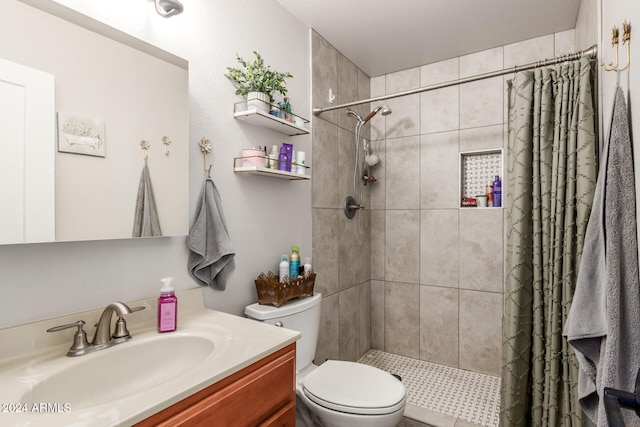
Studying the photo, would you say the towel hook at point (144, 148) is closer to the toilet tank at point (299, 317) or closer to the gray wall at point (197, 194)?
the gray wall at point (197, 194)

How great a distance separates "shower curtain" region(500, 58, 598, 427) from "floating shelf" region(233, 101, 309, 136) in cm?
108

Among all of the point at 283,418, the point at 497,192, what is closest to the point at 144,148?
the point at 283,418

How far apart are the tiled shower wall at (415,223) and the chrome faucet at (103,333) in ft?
3.94

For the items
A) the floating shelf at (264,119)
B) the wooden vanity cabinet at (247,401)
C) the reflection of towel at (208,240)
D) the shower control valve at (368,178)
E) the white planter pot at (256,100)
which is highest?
the white planter pot at (256,100)

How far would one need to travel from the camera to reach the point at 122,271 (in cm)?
115

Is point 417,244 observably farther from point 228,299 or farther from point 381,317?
point 228,299

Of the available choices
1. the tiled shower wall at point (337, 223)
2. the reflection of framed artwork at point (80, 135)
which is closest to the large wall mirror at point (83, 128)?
the reflection of framed artwork at point (80, 135)

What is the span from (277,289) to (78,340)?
0.76 m

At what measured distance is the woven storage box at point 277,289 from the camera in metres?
1.54

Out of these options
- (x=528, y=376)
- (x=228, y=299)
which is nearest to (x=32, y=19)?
(x=228, y=299)

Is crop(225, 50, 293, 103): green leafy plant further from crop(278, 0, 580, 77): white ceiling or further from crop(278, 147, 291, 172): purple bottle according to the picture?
crop(278, 0, 580, 77): white ceiling

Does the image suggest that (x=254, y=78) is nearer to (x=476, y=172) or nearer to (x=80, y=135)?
(x=80, y=135)

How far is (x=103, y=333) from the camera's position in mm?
1020

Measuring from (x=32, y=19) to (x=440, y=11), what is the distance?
1919 millimetres
